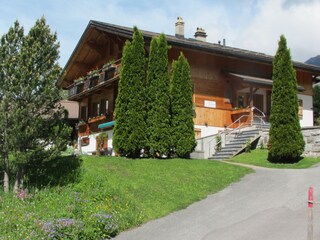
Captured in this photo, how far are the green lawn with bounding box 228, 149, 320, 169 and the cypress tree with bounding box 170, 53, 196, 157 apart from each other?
289cm

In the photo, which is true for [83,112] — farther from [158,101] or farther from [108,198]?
[108,198]

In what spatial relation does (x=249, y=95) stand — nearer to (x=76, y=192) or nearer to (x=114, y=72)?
(x=114, y=72)

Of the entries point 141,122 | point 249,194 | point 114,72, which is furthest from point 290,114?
point 114,72

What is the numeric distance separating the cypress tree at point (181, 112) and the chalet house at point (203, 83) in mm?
4470

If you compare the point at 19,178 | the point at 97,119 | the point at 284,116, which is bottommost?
the point at 19,178

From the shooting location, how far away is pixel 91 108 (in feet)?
102

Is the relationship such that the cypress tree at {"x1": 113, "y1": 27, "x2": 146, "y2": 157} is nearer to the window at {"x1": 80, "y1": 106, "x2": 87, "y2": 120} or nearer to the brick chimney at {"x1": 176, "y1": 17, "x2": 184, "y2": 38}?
the brick chimney at {"x1": 176, "y1": 17, "x2": 184, "y2": 38}

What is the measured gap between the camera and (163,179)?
45.5 ft

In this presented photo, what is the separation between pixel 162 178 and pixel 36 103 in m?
4.35

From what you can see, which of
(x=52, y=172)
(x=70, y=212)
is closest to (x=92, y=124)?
(x=52, y=172)

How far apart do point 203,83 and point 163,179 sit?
42.6 feet

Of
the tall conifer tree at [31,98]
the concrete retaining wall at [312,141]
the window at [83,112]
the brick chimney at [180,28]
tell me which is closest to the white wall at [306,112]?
the concrete retaining wall at [312,141]

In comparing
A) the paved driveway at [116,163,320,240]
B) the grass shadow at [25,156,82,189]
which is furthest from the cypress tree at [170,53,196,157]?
the grass shadow at [25,156,82,189]

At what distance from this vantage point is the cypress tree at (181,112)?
18.8 metres
